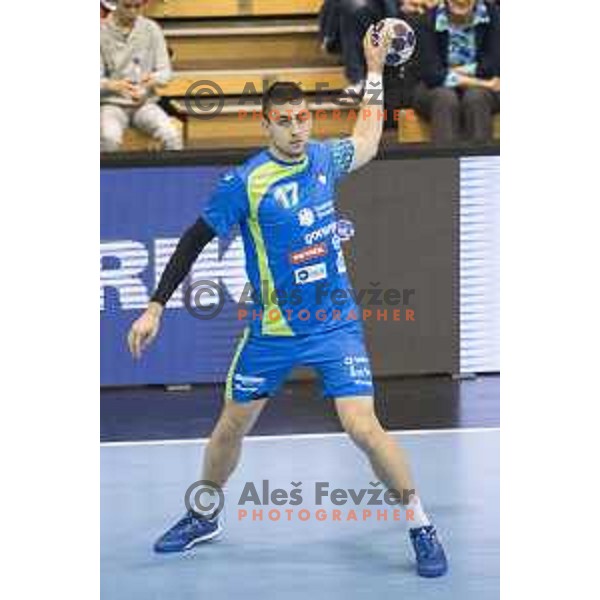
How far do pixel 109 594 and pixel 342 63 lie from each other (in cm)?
658

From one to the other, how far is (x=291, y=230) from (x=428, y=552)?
157 centimetres

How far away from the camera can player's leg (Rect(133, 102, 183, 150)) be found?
13.8m

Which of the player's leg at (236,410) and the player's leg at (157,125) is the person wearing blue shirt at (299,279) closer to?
the player's leg at (236,410)

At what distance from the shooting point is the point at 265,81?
15.2 meters

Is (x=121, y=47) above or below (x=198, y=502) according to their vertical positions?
above

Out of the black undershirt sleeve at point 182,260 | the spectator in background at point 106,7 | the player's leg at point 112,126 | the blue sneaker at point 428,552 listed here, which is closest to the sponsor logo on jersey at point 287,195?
the black undershirt sleeve at point 182,260

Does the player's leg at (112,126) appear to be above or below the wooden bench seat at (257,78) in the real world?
below

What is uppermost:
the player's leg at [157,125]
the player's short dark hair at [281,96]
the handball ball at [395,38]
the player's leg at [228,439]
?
the handball ball at [395,38]

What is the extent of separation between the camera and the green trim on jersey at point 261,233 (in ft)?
31.9

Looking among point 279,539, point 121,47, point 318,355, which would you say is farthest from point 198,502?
point 121,47

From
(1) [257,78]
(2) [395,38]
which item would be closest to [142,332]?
(2) [395,38]

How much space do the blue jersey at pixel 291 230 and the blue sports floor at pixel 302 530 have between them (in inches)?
44.3

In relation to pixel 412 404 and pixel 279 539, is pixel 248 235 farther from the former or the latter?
pixel 412 404

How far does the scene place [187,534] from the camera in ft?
33.7
